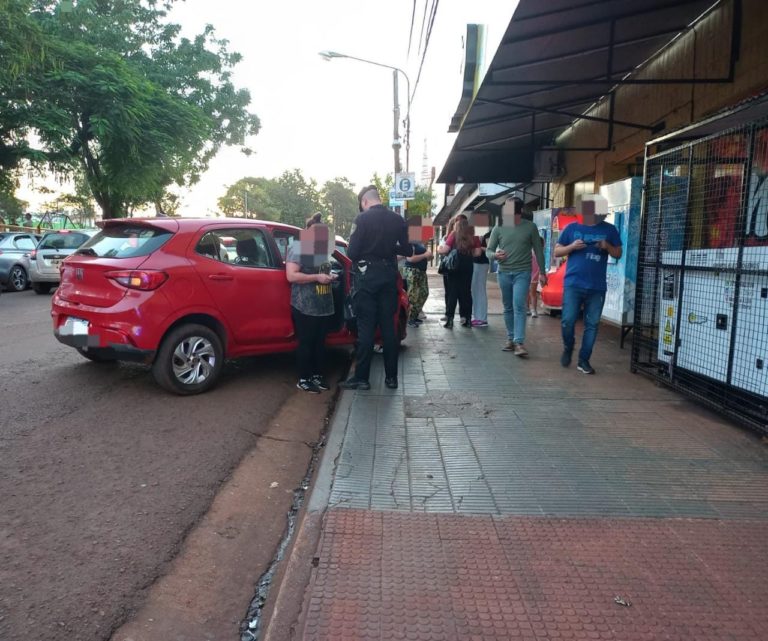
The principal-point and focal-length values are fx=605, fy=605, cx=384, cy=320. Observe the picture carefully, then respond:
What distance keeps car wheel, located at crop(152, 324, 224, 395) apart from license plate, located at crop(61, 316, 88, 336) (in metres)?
0.67

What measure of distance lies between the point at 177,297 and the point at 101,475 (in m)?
1.81

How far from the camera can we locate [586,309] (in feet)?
20.5

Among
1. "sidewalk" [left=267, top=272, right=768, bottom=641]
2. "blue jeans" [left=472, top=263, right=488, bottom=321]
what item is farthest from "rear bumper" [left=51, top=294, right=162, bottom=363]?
"blue jeans" [left=472, top=263, right=488, bottom=321]

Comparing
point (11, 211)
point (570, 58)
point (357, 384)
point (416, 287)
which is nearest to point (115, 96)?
point (416, 287)

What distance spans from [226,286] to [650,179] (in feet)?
14.0

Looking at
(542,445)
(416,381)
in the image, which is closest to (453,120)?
(416,381)

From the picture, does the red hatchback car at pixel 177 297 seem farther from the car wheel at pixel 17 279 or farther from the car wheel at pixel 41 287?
the car wheel at pixel 17 279

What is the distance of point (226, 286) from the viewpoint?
219 inches

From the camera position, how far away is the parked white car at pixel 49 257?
14609 mm

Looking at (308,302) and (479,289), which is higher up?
(308,302)

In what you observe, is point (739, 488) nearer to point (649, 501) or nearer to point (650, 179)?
point (649, 501)

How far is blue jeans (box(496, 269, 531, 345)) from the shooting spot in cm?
705

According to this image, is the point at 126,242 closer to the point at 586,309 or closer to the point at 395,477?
the point at 395,477

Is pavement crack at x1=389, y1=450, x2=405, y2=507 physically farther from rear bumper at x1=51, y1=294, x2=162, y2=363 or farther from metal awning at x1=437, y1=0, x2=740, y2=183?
metal awning at x1=437, y1=0, x2=740, y2=183
